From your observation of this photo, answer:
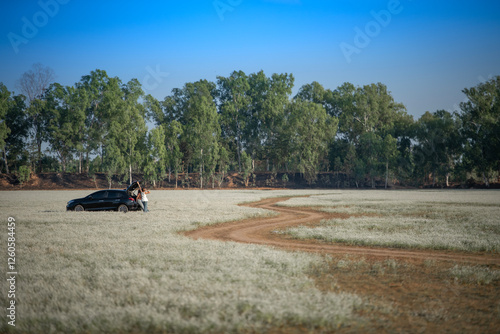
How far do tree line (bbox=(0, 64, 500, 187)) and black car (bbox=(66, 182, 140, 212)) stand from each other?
44.5m

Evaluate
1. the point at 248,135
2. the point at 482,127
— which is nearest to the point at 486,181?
the point at 482,127

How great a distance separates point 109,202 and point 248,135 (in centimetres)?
6867

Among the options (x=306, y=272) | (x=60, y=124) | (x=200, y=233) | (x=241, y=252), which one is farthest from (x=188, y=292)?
(x=60, y=124)

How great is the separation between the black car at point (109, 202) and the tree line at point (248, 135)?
146 feet

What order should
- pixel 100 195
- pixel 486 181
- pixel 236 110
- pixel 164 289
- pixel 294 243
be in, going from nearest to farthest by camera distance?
1. pixel 164 289
2. pixel 294 243
3. pixel 100 195
4. pixel 486 181
5. pixel 236 110

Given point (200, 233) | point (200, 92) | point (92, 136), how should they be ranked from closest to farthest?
point (200, 233), point (92, 136), point (200, 92)

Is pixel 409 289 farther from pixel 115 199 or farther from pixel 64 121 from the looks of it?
pixel 64 121

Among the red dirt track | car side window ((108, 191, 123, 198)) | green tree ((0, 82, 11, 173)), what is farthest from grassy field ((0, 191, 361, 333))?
green tree ((0, 82, 11, 173))

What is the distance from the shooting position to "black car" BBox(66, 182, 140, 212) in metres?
25.3

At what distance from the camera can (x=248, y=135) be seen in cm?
9250

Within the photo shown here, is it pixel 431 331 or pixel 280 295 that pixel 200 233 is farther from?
pixel 431 331

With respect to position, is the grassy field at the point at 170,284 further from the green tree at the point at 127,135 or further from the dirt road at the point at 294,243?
the green tree at the point at 127,135

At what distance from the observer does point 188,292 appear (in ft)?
24.7

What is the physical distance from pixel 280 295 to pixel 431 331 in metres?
2.85
